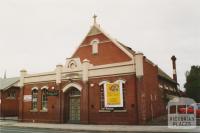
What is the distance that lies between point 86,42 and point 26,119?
10972mm

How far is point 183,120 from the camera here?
2314 centimetres

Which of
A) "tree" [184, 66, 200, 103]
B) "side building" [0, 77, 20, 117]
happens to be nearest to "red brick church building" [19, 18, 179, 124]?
"side building" [0, 77, 20, 117]

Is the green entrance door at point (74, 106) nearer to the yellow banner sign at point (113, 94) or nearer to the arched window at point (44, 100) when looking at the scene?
the arched window at point (44, 100)

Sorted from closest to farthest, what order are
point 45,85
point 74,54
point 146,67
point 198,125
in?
point 198,125 < point 146,67 < point 45,85 < point 74,54

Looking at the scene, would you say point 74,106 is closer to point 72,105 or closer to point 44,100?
point 72,105

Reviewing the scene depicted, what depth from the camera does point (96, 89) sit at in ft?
86.7

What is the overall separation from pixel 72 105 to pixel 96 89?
3690 millimetres

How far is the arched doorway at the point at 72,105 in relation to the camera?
28.1 m

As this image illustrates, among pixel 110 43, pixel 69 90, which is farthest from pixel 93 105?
pixel 110 43

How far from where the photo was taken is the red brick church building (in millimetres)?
24469

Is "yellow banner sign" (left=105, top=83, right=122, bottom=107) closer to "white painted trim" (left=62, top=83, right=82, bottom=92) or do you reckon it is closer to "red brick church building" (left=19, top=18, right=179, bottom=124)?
"red brick church building" (left=19, top=18, right=179, bottom=124)

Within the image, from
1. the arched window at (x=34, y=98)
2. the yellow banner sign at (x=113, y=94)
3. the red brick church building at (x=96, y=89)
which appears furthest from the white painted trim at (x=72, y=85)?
the arched window at (x=34, y=98)

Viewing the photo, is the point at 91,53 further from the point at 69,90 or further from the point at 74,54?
the point at 69,90

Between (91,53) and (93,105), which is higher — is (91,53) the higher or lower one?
the higher one
